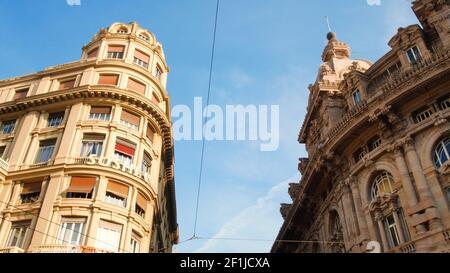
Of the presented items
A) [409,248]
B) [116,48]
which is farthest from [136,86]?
[409,248]

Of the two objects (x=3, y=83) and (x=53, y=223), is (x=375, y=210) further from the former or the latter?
(x=3, y=83)

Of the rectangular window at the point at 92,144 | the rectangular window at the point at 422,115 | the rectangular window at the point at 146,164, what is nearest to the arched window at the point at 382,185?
the rectangular window at the point at 422,115

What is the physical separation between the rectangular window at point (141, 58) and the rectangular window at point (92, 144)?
7165 millimetres

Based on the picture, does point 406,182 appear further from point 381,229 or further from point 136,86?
point 136,86

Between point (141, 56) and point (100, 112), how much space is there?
19.9ft

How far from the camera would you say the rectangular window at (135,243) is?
21.9m

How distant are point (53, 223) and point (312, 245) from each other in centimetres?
1723

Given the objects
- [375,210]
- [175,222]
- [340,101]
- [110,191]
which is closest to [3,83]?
[110,191]

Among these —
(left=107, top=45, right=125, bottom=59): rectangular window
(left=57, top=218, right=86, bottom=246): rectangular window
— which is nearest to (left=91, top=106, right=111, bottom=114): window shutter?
(left=107, top=45, right=125, bottom=59): rectangular window

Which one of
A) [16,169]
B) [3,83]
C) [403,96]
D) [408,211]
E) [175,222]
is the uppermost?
[3,83]

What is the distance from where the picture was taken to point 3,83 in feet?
98.2

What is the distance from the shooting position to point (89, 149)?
78.1 feet
